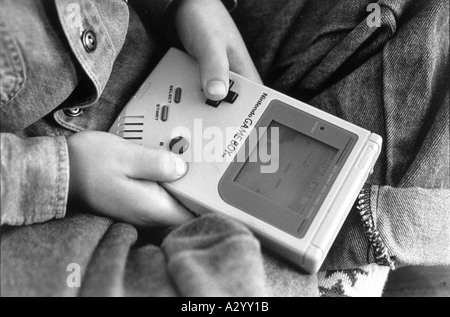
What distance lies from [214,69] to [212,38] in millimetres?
69

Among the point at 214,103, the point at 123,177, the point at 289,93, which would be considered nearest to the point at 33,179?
the point at 123,177

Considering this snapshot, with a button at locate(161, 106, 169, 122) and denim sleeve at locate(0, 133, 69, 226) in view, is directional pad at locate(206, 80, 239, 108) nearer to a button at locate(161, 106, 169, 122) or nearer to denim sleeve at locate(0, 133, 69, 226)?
a button at locate(161, 106, 169, 122)

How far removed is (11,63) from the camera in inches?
20.5

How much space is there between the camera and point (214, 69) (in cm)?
60

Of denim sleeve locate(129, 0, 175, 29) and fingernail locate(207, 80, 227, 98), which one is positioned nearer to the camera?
fingernail locate(207, 80, 227, 98)

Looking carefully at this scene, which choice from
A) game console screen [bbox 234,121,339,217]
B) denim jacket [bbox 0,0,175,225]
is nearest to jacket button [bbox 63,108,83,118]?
denim jacket [bbox 0,0,175,225]

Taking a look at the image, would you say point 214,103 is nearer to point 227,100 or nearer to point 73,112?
point 227,100

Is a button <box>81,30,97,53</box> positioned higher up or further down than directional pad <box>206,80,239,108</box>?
higher up

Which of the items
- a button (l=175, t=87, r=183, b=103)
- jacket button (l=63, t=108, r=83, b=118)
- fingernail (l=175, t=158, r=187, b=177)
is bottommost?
jacket button (l=63, t=108, r=83, b=118)

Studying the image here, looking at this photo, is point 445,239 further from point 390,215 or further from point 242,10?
point 242,10

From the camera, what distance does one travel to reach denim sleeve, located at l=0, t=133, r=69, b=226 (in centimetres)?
51

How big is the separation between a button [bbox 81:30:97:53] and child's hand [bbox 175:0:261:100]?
0.12m
